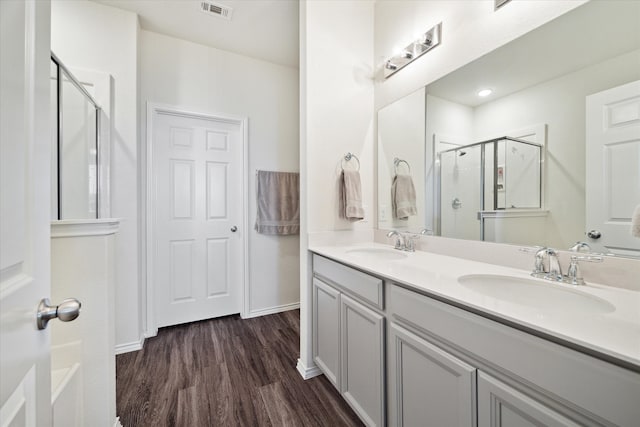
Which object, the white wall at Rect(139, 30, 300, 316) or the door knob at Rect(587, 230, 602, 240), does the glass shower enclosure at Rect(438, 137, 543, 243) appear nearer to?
the door knob at Rect(587, 230, 602, 240)

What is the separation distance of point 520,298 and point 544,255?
189 mm

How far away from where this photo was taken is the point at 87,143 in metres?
1.88

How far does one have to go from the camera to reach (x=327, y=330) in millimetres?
1570

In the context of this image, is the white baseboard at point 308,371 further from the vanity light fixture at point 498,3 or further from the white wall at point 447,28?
the vanity light fixture at point 498,3

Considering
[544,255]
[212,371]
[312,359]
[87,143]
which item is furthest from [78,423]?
[544,255]

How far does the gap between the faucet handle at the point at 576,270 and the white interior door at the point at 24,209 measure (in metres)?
1.44

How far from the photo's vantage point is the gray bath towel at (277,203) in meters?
2.69

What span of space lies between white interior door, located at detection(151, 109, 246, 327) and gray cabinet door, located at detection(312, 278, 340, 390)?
124 cm

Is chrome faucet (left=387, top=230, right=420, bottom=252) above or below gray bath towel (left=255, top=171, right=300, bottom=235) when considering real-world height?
below

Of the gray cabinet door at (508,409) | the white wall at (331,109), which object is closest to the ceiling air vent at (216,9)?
the white wall at (331,109)

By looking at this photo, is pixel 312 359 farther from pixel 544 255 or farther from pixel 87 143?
pixel 87 143

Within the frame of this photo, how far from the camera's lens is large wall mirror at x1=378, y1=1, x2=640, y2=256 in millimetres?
890

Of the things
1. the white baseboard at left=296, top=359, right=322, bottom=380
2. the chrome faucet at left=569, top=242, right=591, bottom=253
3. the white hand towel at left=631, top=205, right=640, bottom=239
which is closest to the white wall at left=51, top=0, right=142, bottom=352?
the white baseboard at left=296, top=359, right=322, bottom=380

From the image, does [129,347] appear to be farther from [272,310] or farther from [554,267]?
[554,267]
